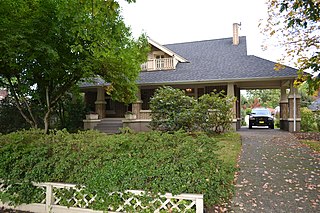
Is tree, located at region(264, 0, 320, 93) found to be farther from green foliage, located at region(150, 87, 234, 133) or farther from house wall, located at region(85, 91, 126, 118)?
house wall, located at region(85, 91, 126, 118)

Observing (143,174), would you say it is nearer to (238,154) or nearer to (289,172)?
(289,172)

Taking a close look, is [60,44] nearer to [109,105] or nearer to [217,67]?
[217,67]

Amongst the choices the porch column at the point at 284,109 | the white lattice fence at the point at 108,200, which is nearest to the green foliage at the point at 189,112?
the porch column at the point at 284,109

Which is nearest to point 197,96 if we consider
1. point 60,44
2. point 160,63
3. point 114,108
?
point 160,63

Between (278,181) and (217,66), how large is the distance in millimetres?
11471

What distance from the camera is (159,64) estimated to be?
56.2ft

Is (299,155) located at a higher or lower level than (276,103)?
lower

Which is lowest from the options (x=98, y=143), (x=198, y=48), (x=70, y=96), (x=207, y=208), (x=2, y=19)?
(x=207, y=208)

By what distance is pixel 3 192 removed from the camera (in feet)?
13.7

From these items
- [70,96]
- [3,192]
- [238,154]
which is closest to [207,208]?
[3,192]

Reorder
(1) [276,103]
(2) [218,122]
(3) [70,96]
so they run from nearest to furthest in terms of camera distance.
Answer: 1. (2) [218,122]
2. (3) [70,96]
3. (1) [276,103]

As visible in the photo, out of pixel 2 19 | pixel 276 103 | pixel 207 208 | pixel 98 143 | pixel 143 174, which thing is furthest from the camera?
pixel 276 103

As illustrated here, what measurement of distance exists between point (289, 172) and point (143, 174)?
4.19m

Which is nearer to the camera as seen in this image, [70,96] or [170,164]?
[170,164]
